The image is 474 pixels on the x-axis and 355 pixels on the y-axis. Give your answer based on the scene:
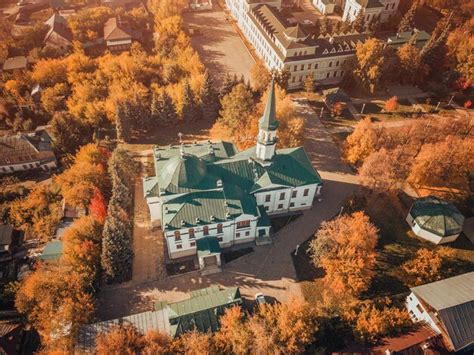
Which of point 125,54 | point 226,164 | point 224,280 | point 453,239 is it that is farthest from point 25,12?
point 453,239

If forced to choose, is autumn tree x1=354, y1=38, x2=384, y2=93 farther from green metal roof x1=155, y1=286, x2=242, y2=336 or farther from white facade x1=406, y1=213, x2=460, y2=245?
green metal roof x1=155, y1=286, x2=242, y2=336

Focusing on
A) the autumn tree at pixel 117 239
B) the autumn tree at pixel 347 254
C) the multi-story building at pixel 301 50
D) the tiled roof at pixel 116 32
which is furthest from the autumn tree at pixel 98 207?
the tiled roof at pixel 116 32

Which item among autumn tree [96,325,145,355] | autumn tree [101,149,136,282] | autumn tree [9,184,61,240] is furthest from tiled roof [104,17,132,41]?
autumn tree [96,325,145,355]

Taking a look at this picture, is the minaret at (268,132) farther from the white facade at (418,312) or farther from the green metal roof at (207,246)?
the white facade at (418,312)

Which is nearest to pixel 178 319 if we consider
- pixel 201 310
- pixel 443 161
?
pixel 201 310

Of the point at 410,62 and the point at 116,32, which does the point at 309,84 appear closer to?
the point at 410,62
